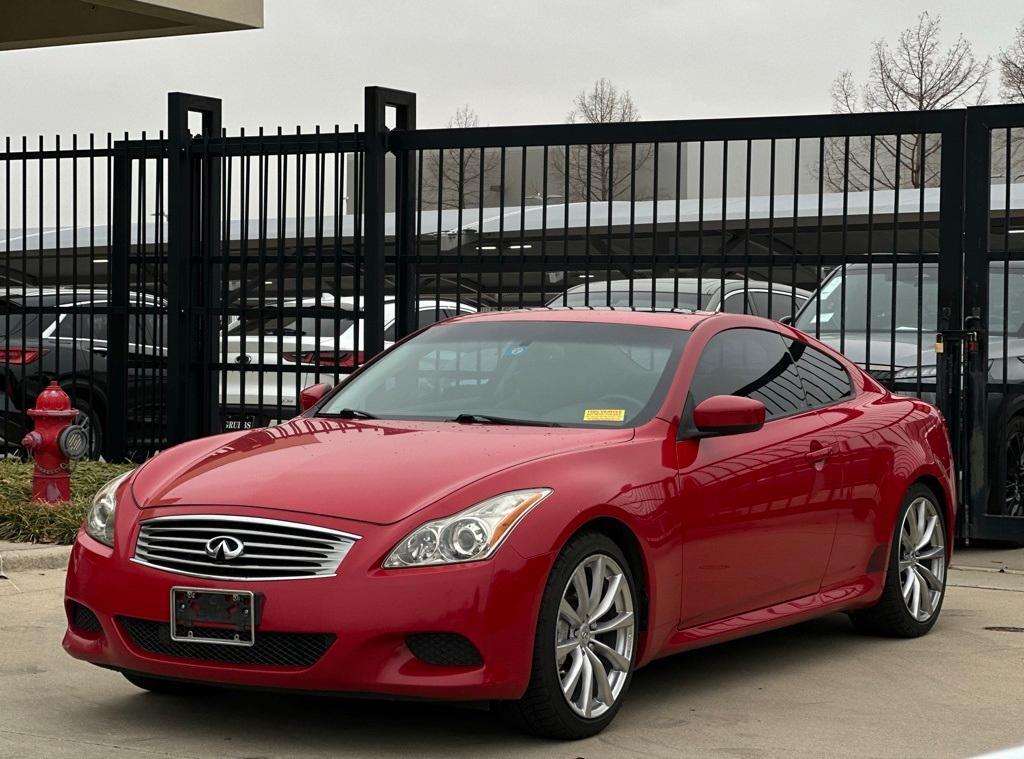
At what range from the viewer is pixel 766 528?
676 centimetres

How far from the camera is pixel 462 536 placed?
5.51m

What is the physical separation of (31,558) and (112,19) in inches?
232

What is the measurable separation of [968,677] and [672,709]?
4.82 ft

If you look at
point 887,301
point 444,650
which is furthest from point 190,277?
point 444,650

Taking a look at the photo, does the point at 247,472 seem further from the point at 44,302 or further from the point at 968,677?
the point at 44,302

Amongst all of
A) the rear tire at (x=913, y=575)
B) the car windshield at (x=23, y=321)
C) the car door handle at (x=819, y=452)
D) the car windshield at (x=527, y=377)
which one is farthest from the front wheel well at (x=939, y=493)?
the car windshield at (x=23, y=321)

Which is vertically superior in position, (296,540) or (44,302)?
(44,302)

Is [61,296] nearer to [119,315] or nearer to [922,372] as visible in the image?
[119,315]

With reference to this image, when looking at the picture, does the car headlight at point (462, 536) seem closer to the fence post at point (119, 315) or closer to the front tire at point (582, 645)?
the front tire at point (582, 645)

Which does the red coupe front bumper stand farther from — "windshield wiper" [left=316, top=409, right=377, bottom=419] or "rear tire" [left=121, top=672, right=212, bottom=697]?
"windshield wiper" [left=316, top=409, right=377, bottom=419]

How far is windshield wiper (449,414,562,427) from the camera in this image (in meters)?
6.50

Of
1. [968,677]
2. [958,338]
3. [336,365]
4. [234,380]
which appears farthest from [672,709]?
[234,380]

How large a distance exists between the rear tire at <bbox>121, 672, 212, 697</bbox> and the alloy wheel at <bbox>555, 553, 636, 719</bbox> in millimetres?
1362

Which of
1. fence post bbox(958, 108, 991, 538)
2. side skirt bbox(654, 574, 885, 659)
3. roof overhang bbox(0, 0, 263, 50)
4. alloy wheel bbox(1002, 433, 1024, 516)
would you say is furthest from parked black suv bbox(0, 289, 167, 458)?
side skirt bbox(654, 574, 885, 659)
